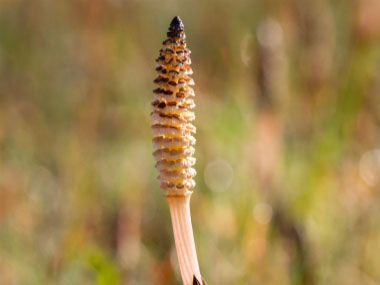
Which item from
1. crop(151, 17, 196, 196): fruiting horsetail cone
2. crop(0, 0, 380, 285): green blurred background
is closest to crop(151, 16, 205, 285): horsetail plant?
crop(151, 17, 196, 196): fruiting horsetail cone

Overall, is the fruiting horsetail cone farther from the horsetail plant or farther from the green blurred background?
the green blurred background

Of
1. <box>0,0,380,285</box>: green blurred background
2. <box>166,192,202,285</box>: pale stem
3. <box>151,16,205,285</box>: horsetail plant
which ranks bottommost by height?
<box>166,192,202,285</box>: pale stem

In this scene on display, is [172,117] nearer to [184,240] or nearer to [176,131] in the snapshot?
[176,131]

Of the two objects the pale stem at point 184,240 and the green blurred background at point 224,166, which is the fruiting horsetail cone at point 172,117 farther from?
the green blurred background at point 224,166

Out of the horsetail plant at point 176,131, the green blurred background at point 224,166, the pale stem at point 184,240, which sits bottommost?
the pale stem at point 184,240

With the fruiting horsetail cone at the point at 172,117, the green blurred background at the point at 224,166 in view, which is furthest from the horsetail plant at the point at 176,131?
the green blurred background at the point at 224,166

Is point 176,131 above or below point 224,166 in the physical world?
below

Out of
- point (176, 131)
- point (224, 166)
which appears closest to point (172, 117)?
point (176, 131)
